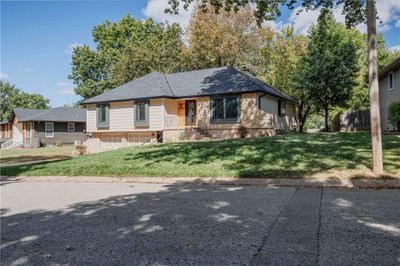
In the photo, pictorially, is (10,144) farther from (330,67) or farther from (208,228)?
(208,228)

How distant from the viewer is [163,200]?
5.79 m

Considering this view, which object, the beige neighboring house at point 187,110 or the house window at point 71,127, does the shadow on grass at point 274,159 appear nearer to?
the beige neighboring house at point 187,110

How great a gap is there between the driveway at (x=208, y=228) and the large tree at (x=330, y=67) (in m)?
21.9

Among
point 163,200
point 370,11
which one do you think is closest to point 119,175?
point 163,200

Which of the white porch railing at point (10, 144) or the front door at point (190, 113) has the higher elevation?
the front door at point (190, 113)

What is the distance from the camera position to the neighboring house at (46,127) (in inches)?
1463

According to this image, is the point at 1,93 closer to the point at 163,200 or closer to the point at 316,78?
the point at 316,78

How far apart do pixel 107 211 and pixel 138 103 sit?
19.6 m

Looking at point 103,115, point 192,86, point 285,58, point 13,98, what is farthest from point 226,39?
point 13,98

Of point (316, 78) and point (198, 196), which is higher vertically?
point (316, 78)

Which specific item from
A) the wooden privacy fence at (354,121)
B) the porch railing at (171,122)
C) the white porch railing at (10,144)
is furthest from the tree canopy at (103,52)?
the wooden privacy fence at (354,121)

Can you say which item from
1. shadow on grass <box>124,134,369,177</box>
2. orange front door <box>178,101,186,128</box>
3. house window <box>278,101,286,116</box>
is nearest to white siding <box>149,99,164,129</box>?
orange front door <box>178,101,186,128</box>

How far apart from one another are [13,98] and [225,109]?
70.8 meters

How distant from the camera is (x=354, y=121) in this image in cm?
2892
